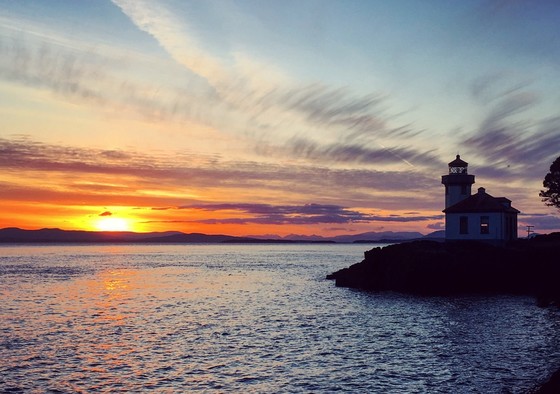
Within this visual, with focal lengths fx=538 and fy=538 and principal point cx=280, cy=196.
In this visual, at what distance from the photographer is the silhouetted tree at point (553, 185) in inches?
2697

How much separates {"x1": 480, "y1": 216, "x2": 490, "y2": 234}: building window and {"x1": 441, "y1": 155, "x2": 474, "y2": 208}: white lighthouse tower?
19.7 feet

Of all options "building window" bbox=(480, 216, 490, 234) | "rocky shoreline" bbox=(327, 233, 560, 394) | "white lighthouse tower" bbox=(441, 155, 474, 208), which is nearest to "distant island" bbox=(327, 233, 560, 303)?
"rocky shoreline" bbox=(327, 233, 560, 394)

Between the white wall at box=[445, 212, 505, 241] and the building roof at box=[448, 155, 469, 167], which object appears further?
the building roof at box=[448, 155, 469, 167]

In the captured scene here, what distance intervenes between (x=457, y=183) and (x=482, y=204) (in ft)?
21.2

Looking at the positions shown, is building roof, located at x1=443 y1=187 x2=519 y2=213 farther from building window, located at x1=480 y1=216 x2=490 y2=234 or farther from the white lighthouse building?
building window, located at x1=480 y1=216 x2=490 y2=234

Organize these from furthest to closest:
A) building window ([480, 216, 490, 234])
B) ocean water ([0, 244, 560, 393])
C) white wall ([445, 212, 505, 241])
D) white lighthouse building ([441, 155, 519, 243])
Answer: building window ([480, 216, 490, 234]) → white lighthouse building ([441, 155, 519, 243]) → white wall ([445, 212, 505, 241]) → ocean water ([0, 244, 560, 393])

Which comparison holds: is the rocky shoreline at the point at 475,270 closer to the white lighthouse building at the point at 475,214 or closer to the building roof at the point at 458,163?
the white lighthouse building at the point at 475,214

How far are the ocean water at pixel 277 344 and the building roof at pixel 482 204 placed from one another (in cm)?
1705

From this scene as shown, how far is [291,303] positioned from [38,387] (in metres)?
29.7

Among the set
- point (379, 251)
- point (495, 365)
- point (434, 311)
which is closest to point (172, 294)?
point (379, 251)

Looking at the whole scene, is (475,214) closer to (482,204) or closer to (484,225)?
(482,204)

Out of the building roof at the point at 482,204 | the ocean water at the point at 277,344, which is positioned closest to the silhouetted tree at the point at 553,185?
the building roof at the point at 482,204

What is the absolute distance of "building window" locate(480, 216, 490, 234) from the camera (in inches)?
2542

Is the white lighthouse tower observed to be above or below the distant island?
above
